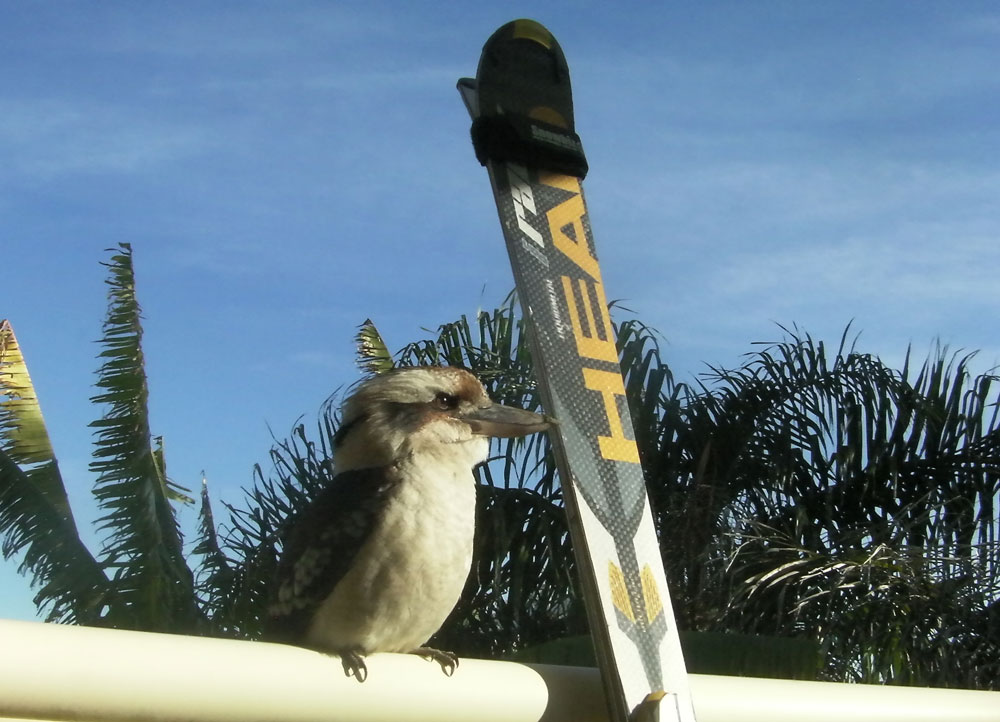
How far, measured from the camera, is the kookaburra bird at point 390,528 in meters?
1.97

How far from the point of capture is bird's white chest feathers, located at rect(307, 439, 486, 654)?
6.38 ft

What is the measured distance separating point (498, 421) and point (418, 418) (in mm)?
178

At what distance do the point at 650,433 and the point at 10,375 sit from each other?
4.05m

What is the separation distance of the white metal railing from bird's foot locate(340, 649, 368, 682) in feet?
0.05

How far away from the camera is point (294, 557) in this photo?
A: 6.90 feet

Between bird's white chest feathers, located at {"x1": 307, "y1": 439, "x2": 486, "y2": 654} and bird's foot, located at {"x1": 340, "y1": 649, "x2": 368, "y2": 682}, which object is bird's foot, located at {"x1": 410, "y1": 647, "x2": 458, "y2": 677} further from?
bird's foot, located at {"x1": 340, "y1": 649, "x2": 368, "y2": 682}

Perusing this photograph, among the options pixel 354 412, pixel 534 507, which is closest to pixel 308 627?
pixel 354 412

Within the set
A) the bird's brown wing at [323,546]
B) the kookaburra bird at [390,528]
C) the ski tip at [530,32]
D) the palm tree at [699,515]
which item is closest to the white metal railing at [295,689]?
the kookaburra bird at [390,528]

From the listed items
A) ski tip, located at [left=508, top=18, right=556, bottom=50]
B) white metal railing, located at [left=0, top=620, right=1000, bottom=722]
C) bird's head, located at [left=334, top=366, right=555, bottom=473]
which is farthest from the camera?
ski tip, located at [left=508, top=18, right=556, bottom=50]

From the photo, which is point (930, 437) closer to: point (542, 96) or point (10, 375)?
point (542, 96)

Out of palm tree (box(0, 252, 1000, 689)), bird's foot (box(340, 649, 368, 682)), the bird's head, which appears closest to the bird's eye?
the bird's head

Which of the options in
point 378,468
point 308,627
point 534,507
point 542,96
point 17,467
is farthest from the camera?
point 17,467

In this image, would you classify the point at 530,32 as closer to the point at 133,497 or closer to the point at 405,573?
the point at 405,573

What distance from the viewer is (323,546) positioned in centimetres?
203
